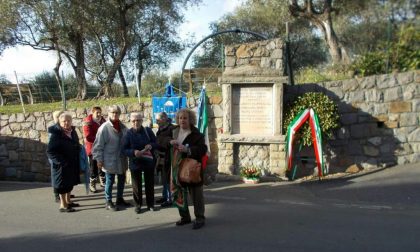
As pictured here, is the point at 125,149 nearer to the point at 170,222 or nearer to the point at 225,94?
the point at 170,222

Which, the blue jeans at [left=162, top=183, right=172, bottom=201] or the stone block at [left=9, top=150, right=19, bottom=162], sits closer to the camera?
the blue jeans at [left=162, top=183, right=172, bottom=201]

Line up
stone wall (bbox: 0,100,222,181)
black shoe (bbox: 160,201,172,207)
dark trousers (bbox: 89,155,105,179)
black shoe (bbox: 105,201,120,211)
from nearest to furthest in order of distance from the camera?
black shoe (bbox: 105,201,120,211), black shoe (bbox: 160,201,172,207), dark trousers (bbox: 89,155,105,179), stone wall (bbox: 0,100,222,181)

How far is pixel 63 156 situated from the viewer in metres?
7.28

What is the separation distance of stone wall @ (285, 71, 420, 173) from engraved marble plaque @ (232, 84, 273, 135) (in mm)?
565

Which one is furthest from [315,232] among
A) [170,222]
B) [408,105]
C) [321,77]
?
[321,77]

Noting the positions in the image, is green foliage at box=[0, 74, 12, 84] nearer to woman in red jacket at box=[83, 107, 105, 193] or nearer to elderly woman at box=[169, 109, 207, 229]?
woman in red jacket at box=[83, 107, 105, 193]

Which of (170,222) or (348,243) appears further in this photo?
(170,222)

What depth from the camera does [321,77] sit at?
11.9 metres

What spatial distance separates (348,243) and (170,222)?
251cm

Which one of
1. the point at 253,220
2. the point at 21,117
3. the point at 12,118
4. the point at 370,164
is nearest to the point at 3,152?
the point at 12,118

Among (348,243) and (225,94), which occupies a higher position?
(225,94)

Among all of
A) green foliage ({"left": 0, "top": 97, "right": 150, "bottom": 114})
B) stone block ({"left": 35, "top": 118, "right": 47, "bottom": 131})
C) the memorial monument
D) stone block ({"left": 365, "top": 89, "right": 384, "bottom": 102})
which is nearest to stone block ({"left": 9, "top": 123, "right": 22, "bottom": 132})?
stone block ({"left": 35, "top": 118, "right": 47, "bottom": 131})

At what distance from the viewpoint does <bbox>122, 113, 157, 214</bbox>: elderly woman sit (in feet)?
22.8

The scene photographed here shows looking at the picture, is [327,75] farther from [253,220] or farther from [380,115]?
[253,220]
